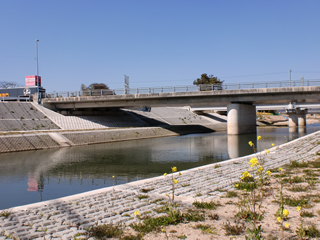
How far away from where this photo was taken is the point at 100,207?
790cm

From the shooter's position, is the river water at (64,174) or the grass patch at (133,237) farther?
the river water at (64,174)

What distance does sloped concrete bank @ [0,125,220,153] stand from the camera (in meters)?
28.8

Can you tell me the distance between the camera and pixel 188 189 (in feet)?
31.8

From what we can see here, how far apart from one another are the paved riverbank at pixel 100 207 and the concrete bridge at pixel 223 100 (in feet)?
108

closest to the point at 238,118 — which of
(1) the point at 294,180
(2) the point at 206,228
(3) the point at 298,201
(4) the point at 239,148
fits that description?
(4) the point at 239,148

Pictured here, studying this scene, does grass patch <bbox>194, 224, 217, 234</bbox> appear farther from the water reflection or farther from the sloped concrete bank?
the sloped concrete bank

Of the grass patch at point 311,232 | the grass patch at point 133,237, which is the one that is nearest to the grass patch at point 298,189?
the grass patch at point 311,232

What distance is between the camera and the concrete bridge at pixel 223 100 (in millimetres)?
41500

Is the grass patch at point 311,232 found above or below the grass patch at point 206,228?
above

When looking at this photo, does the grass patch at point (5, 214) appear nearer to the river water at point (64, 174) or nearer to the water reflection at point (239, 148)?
the river water at point (64, 174)

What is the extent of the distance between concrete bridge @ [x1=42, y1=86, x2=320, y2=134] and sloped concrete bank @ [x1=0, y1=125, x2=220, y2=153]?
5536mm

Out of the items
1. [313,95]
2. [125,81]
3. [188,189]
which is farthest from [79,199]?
[125,81]

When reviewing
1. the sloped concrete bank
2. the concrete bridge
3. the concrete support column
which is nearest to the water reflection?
the concrete support column

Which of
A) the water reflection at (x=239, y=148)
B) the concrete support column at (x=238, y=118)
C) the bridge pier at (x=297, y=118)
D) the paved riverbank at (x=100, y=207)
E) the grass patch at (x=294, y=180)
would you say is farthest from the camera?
the bridge pier at (x=297, y=118)
